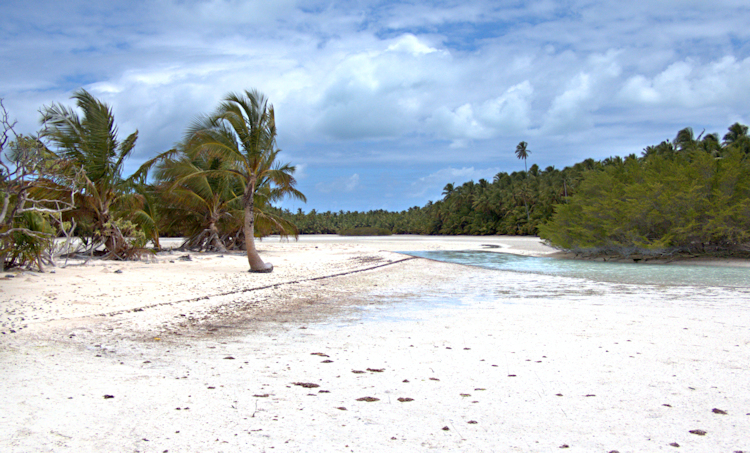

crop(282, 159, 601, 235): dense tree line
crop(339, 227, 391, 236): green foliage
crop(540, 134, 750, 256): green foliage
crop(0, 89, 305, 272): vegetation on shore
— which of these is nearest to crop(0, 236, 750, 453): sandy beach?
crop(0, 89, 305, 272): vegetation on shore

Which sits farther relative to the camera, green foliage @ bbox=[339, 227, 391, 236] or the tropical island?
green foliage @ bbox=[339, 227, 391, 236]

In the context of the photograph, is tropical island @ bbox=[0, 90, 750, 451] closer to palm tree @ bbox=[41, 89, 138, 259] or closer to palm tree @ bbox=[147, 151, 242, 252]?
palm tree @ bbox=[41, 89, 138, 259]

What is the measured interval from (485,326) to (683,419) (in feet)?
11.5

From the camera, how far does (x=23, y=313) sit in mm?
7152

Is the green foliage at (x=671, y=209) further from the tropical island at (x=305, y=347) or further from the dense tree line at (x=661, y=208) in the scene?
the tropical island at (x=305, y=347)

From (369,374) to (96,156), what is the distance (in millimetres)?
14074

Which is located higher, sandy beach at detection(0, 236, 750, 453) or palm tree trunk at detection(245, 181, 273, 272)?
palm tree trunk at detection(245, 181, 273, 272)

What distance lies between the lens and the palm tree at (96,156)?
1470 centimetres

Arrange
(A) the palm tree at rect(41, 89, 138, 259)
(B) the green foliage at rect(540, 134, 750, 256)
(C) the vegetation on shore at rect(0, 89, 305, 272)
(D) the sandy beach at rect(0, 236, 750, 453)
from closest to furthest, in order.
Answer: (D) the sandy beach at rect(0, 236, 750, 453) < (C) the vegetation on shore at rect(0, 89, 305, 272) < (A) the palm tree at rect(41, 89, 138, 259) < (B) the green foliage at rect(540, 134, 750, 256)

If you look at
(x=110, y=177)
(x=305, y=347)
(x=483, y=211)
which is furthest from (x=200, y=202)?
(x=483, y=211)

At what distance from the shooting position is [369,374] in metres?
4.47

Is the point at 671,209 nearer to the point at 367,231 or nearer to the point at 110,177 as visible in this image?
the point at 110,177

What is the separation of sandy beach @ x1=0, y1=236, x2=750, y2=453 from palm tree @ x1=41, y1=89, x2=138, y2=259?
656 cm

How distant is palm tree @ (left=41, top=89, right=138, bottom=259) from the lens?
14695 mm
